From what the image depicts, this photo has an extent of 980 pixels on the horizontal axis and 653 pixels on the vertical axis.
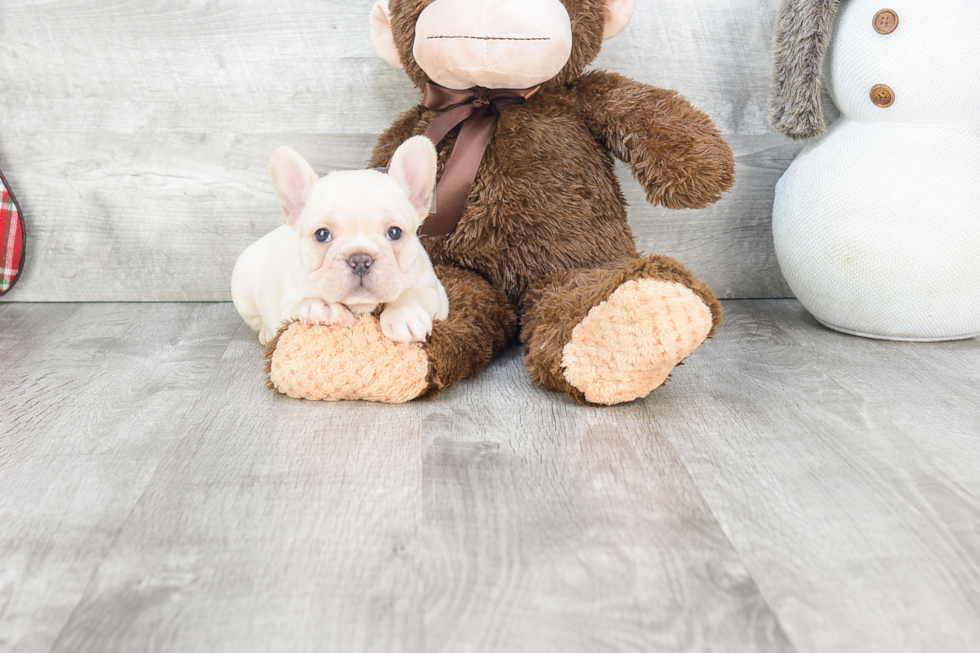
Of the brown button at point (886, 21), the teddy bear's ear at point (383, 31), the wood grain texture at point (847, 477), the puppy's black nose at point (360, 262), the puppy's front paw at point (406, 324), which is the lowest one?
the wood grain texture at point (847, 477)

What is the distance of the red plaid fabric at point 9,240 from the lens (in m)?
1.46

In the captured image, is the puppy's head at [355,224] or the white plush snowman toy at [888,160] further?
the white plush snowman toy at [888,160]

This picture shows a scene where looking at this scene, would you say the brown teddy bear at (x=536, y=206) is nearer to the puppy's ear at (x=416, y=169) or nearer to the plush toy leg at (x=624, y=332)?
the plush toy leg at (x=624, y=332)

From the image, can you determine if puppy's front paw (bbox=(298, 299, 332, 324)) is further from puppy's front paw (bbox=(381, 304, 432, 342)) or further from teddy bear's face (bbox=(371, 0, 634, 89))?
teddy bear's face (bbox=(371, 0, 634, 89))

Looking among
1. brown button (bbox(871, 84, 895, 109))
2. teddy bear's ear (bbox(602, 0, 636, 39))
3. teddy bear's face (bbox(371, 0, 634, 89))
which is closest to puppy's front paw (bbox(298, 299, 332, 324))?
teddy bear's face (bbox(371, 0, 634, 89))

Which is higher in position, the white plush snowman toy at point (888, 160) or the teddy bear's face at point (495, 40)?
the teddy bear's face at point (495, 40)

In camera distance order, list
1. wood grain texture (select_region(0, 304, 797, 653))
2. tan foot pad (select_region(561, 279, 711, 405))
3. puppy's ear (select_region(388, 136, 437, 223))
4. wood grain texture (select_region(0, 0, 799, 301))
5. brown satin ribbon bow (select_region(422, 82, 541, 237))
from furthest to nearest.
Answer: wood grain texture (select_region(0, 0, 799, 301)) < brown satin ribbon bow (select_region(422, 82, 541, 237)) < puppy's ear (select_region(388, 136, 437, 223)) < tan foot pad (select_region(561, 279, 711, 405)) < wood grain texture (select_region(0, 304, 797, 653))

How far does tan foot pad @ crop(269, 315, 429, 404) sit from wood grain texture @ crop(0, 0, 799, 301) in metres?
0.56

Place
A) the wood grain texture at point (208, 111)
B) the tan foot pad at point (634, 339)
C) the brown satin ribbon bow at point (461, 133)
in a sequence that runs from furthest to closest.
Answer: the wood grain texture at point (208, 111)
the brown satin ribbon bow at point (461, 133)
the tan foot pad at point (634, 339)

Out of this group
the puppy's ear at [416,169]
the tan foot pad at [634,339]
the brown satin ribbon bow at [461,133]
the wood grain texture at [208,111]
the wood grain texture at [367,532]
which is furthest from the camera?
the wood grain texture at [208,111]

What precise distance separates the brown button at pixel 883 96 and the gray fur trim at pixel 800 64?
77 mm

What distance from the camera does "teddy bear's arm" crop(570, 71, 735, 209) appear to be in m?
1.12

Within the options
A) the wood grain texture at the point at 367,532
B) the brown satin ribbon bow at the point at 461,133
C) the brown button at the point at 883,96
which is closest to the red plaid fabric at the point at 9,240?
the wood grain texture at the point at 367,532

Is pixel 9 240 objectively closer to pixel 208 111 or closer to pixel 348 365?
pixel 208 111
